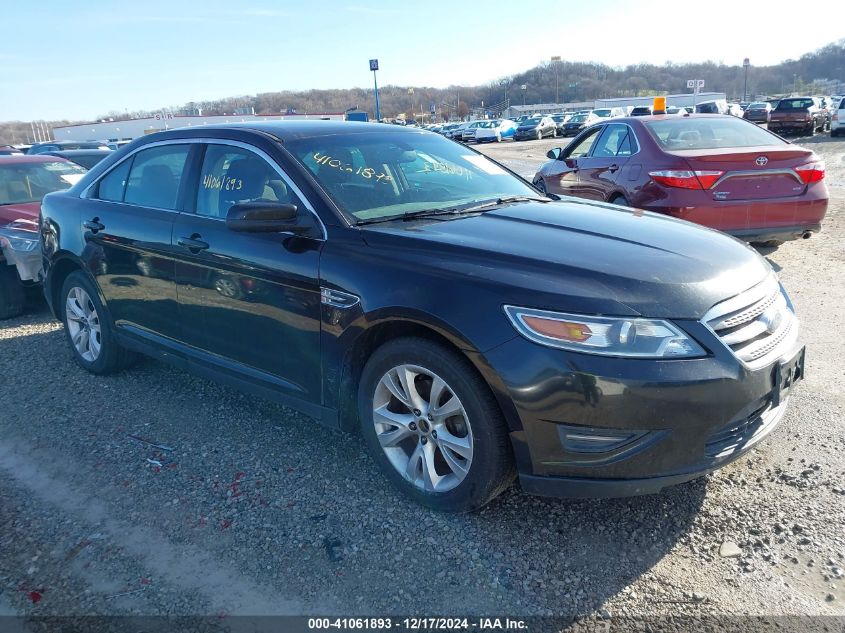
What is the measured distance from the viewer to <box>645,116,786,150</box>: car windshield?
285 inches

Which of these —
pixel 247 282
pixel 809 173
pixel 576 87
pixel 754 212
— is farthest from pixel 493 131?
pixel 576 87

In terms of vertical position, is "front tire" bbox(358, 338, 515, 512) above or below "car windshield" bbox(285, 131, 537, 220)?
below

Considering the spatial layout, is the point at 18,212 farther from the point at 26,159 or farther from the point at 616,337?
the point at 616,337

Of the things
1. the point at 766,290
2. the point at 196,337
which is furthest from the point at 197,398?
the point at 766,290

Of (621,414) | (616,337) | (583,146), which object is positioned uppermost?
(583,146)

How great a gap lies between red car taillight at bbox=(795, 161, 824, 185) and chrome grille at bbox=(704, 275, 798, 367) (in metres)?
4.40

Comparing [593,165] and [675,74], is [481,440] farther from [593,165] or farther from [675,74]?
[675,74]

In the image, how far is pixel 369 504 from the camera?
3.24 m

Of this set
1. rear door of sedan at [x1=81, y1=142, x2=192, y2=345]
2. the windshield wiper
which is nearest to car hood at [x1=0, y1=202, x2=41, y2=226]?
rear door of sedan at [x1=81, y1=142, x2=192, y2=345]

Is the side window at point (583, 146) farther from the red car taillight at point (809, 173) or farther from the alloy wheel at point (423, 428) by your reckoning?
the alloy wheel at point (423, 428)

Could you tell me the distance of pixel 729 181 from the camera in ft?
22.1

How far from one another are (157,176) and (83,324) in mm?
1492

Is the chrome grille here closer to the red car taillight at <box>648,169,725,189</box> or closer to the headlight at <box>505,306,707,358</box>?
the headlight at <box>505,306,707,358</box>

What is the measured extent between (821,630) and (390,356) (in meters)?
1.90
